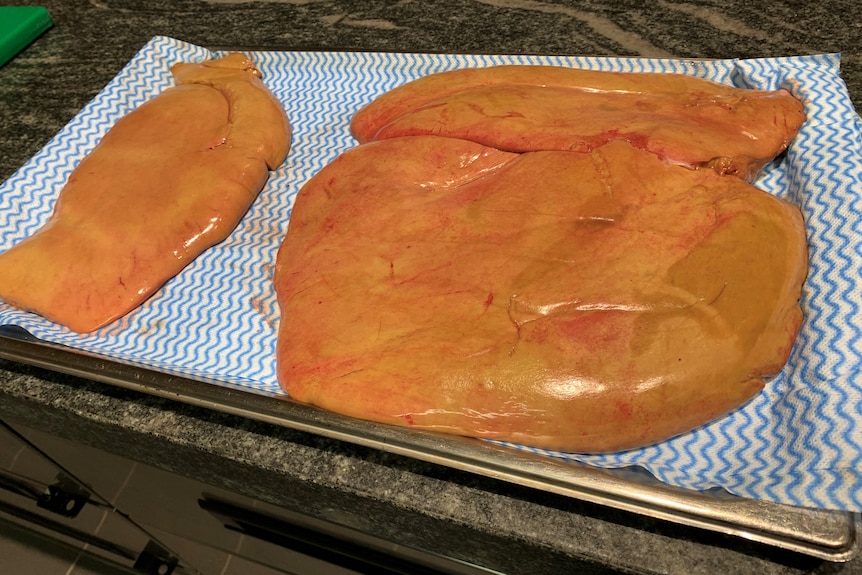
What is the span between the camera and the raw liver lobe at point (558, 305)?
35.0 inches

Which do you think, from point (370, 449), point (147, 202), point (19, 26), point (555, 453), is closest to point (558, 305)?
point (555, 453)

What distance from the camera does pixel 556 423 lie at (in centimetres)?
90

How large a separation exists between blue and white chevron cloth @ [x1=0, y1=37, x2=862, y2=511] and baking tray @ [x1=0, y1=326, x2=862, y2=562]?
1.2 inches

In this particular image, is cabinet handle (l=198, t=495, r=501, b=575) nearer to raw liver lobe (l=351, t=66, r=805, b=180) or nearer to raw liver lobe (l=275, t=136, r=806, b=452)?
raw liver lobe (l=275, t=136, r=806, b=452)

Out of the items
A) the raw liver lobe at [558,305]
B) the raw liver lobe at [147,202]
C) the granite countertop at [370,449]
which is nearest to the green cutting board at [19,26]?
the granite countertop at [370,449]

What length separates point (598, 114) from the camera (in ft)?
3.76

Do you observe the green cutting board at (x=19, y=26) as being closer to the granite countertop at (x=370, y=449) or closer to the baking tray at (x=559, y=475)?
the granite countertop at (x=370, y=449)

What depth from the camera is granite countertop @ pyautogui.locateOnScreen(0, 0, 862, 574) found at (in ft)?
2.99

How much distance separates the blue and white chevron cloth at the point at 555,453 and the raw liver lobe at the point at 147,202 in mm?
43

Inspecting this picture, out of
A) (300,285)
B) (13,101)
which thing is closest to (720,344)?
(300,285)

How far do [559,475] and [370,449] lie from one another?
1.09ft

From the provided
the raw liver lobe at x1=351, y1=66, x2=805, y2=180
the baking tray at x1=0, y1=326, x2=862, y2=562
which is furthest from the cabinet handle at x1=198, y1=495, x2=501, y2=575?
the raw liver lobe at x1=351, y1=66, x2=805, y2=180

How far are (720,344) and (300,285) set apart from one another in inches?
27.8

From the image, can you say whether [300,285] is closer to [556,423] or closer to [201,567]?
[556,423]
